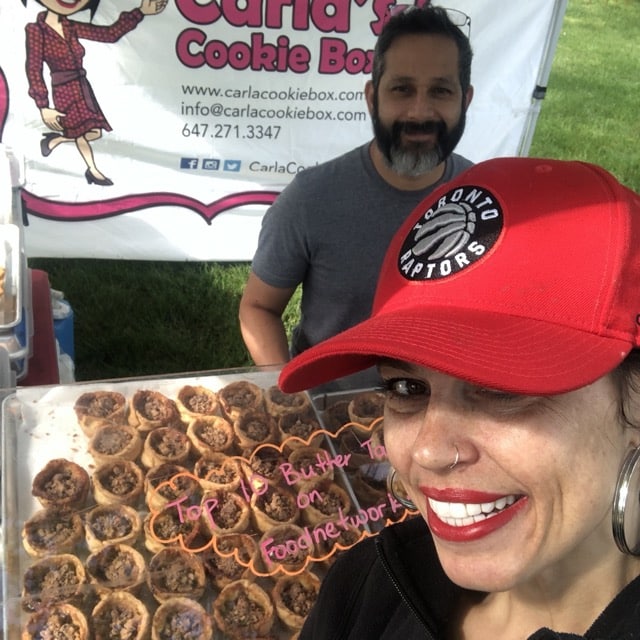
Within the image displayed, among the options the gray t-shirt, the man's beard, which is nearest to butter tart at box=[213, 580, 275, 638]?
the gray t-shirt

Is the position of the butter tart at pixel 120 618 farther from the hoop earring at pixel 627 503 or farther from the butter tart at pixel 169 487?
the hoop earring at pixel 627 503

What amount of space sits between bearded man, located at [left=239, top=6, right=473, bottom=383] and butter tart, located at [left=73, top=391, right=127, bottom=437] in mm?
641

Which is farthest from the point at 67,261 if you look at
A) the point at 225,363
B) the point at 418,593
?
the point at 418,593

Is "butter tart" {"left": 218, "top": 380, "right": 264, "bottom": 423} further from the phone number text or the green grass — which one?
the phone number text

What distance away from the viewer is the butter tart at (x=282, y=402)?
1.79 meters

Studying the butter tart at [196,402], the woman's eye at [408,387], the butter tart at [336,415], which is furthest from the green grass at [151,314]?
the woman's eye at [408,387]

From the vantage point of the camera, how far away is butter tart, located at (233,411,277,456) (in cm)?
171

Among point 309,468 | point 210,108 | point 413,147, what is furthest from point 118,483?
point 210,108

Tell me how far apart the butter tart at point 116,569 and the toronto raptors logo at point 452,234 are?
95 cm

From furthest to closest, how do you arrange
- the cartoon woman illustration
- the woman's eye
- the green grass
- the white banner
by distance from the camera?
1. the green grass
2. the white banner
3. the cartoon woman illustration
4. the woman's eye

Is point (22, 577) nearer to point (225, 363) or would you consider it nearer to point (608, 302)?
point (608, 302)

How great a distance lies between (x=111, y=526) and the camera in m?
1.53

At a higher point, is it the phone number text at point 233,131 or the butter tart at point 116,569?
the phone number text at point 233,131

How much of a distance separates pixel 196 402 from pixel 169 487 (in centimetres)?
31
